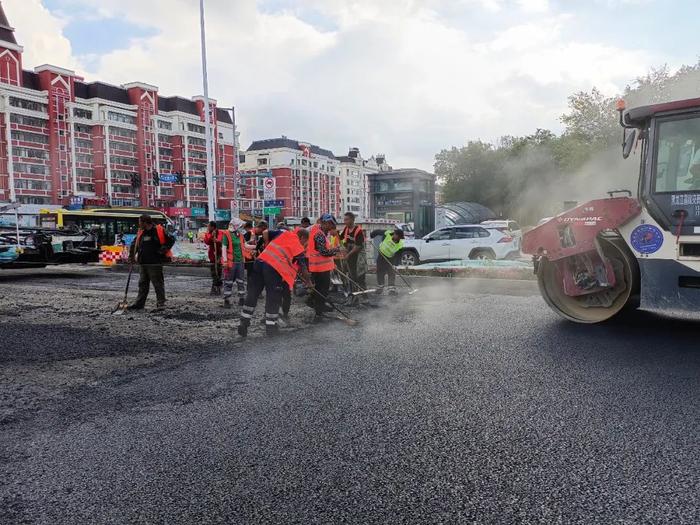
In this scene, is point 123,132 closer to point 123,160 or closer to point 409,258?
point 123,160

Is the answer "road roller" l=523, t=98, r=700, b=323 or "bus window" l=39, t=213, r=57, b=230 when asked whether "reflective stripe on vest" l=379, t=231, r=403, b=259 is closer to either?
"road roller" l=523, t=98, r=700, b=323

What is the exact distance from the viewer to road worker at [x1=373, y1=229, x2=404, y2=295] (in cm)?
1112

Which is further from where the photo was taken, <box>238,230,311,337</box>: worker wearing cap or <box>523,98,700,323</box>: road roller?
<box>238,230,311,337</box>: worker wearing cap

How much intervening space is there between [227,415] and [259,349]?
7.53 ft

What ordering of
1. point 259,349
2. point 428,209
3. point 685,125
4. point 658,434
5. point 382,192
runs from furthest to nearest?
point 382,192 < point 428,209 < point 259,349 < point 685,125 < point 658,434

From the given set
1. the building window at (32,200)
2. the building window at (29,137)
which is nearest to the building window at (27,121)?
the building window at (29,137)

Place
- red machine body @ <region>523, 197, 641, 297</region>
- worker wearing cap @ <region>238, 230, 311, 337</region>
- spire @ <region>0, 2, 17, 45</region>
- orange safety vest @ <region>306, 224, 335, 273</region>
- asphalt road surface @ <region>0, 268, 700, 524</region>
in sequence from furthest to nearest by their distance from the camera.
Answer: spire @ <region>0, 2, 17, 45</region> → orange safety vest @ <region>306, 224, 335, 273</region> → worker wearing cap @ <region>238, 230, 311, 337</region> → red machine body @ <region>523, 197, 641, 297</region> → asphalt road surface @ <region>0, 268, 700, 524</region>

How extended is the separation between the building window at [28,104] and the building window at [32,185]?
8177 mm

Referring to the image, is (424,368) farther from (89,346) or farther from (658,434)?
(89,346)

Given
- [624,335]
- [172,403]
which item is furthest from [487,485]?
[624,335]

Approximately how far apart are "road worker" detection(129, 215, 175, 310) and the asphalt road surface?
110 inches

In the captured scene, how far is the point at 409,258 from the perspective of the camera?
1752 cm

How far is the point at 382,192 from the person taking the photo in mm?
71438

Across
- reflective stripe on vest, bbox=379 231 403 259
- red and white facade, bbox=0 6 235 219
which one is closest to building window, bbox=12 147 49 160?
red and white facade, bbox=0 6 235 219
